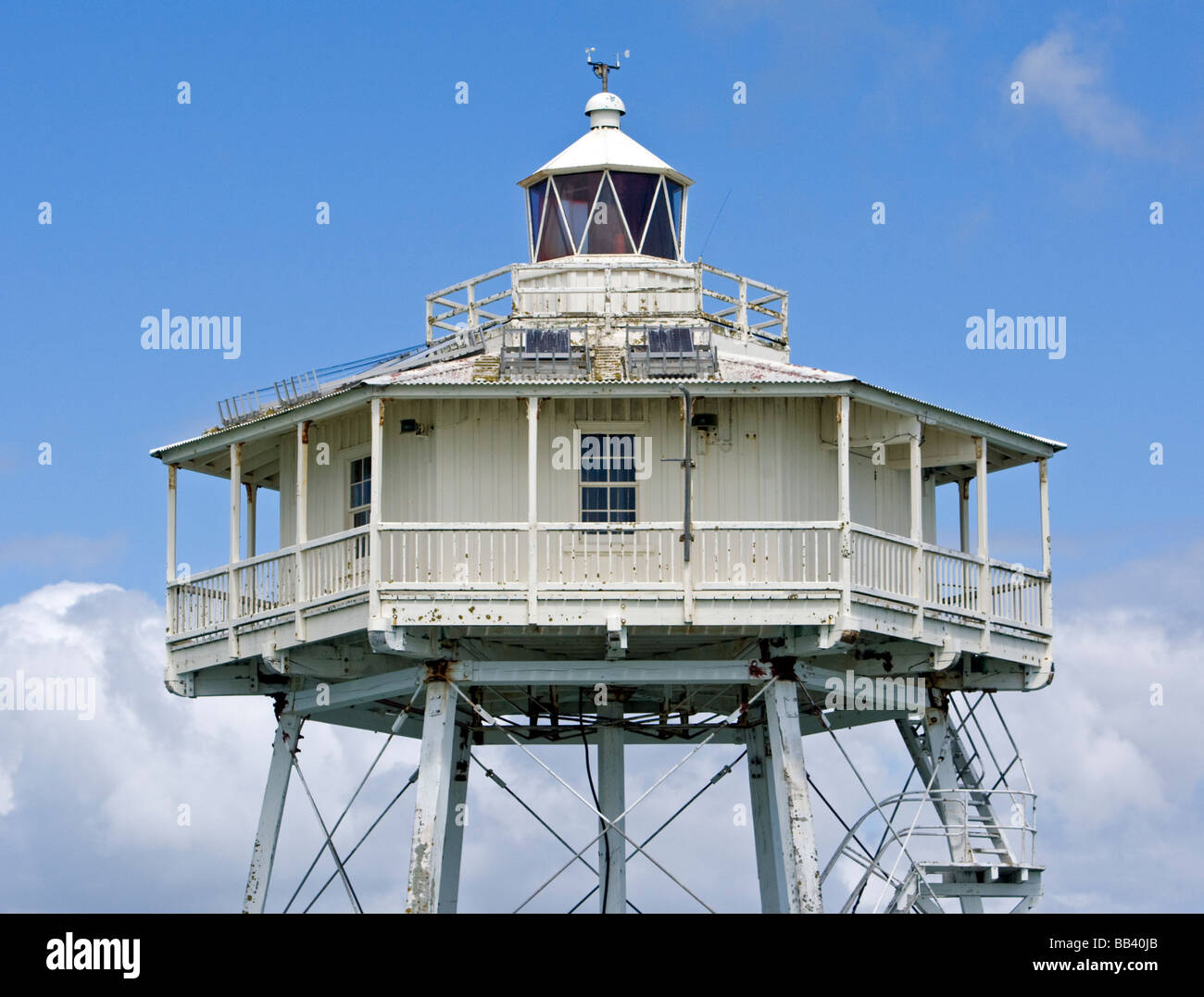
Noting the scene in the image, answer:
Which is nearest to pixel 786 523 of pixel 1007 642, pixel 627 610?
pixel 627 610

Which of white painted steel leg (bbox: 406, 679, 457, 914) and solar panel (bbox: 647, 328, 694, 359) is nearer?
white painted steel leg (bbox: 406, 679, 457, 914)

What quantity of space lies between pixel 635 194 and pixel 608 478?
8646 mm

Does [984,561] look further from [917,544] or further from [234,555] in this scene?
[234,555]

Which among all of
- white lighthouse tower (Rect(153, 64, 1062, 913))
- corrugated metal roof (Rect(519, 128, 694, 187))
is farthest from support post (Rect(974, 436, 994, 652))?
corrugated metal roof (Rect(519, 128, 694, 187))

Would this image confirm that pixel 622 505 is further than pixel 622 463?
No

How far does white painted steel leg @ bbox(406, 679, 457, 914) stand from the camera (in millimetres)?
41312

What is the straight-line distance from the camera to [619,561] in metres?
41.8

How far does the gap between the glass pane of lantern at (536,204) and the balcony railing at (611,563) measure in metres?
9.51

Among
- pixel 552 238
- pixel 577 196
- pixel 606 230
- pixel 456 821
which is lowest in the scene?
pixel 456 821

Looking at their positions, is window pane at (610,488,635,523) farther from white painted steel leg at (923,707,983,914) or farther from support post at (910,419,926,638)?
white painted steel leg at (923,707,983,914)

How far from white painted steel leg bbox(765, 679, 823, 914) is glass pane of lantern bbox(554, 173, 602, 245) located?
36.7ft

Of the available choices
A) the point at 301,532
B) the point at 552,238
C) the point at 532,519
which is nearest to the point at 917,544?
the point at 532,519

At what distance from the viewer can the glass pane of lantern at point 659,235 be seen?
49.6 meters

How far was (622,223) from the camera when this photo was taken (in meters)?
49.4
